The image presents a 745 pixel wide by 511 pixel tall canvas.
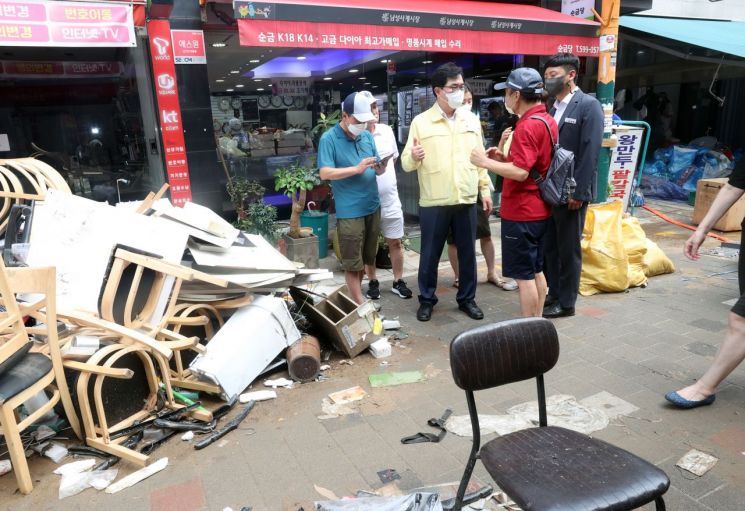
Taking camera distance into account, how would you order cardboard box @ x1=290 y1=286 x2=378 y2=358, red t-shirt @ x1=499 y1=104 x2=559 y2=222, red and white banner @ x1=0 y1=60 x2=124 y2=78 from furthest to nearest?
red and white banner @ x1=0 y1=60 x2=124 y2=78, cardboard box @ x1=290 y1=286 x2=378 y2=358, red t-shirt @ x1=499 y1=104 x2=559 y2=222

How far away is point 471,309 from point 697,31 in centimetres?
866

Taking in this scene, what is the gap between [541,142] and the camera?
3.69 meters

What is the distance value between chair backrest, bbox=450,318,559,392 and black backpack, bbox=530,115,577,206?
75.4 inches

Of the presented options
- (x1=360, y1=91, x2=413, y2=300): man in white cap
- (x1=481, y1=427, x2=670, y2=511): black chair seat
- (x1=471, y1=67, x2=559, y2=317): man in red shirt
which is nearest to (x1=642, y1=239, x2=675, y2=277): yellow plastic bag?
(x1=471, y1=67, x2=559, y2=317): man in red shirt

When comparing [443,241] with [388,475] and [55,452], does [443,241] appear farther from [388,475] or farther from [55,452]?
[55,452]

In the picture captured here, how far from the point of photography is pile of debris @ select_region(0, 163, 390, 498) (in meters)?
2.69

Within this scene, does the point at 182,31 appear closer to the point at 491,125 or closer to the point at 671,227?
the point at 491,125

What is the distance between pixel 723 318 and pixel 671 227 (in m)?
4.14

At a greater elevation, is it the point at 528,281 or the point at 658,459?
the point at 528,281

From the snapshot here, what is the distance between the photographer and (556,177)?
12.4ft

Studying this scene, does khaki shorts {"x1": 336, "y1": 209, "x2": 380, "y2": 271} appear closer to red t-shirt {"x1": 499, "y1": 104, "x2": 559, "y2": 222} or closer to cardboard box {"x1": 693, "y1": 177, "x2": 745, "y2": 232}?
red t-shirt {"x1": 499, "y1": 104, "x2": 559, "y2": 222}

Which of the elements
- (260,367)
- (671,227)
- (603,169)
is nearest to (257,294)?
(260,367)

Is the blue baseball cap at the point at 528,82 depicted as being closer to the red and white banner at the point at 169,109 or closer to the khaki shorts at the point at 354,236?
the khaki shorts at the point at 354,236

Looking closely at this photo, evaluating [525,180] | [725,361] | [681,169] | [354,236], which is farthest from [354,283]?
[681,169]
